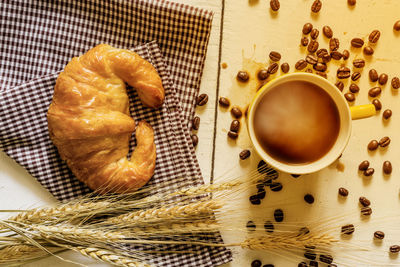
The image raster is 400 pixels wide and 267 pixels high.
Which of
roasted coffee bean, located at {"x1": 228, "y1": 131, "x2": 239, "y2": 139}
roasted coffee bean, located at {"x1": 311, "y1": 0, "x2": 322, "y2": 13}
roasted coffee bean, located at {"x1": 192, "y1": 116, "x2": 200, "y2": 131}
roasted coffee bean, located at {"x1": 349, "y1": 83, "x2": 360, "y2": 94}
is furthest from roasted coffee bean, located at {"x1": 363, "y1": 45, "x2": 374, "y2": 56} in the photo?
roasted coffee bean, located at {"x1": 192, "y1": 116, "x2": 200, "y2": 131}

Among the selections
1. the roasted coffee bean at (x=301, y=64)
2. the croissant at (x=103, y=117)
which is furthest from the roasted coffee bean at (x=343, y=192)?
the croissant at (x=103, y=117)

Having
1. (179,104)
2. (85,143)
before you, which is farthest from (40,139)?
(179,104)

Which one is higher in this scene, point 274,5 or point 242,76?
point 274,5

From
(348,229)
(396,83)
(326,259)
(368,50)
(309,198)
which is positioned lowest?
(326,259)

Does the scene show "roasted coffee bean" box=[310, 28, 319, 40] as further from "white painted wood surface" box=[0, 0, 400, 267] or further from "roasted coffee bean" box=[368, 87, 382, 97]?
"roasted coffee bean" box=[368, 87, 382, 97]

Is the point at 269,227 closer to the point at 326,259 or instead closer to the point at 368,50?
the point at 326,259

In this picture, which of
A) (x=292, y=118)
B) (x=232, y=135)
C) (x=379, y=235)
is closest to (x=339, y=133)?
(x=292, y=118)
